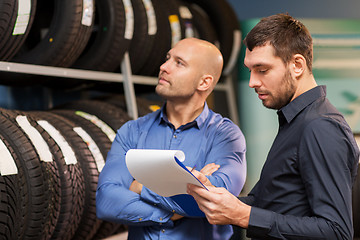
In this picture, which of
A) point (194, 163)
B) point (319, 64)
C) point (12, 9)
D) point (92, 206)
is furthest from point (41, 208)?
point (319, 64)

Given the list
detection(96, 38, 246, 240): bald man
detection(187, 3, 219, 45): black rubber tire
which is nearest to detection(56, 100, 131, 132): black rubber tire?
detection(96, 38, 246, 240): bald man

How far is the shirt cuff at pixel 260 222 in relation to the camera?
1374 millimetres

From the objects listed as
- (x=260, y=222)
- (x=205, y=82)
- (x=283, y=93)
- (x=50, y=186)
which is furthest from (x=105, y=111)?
(x=260, y=222)

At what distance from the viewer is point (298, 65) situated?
1.47m

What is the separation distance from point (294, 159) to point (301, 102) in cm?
19

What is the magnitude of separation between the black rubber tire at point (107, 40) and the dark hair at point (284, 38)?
74.2 inches

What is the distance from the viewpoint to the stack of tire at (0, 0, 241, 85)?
2627 millimetres

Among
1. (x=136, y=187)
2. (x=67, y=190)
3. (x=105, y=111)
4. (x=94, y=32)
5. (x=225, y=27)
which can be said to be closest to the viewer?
(x=136, y=187)

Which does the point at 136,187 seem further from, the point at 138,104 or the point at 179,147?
the point at 138,104

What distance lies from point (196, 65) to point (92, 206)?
1.09 metres

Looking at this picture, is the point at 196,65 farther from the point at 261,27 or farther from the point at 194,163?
the point at 261,27

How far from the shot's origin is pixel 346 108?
4602 millimetres

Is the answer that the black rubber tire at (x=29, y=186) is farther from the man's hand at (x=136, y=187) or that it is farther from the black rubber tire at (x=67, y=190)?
the man's hand at (x=136, y=187)

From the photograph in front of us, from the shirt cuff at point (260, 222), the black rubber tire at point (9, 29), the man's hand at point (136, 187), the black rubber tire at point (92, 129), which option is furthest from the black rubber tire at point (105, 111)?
the shirt cuff at point (260, 222)
